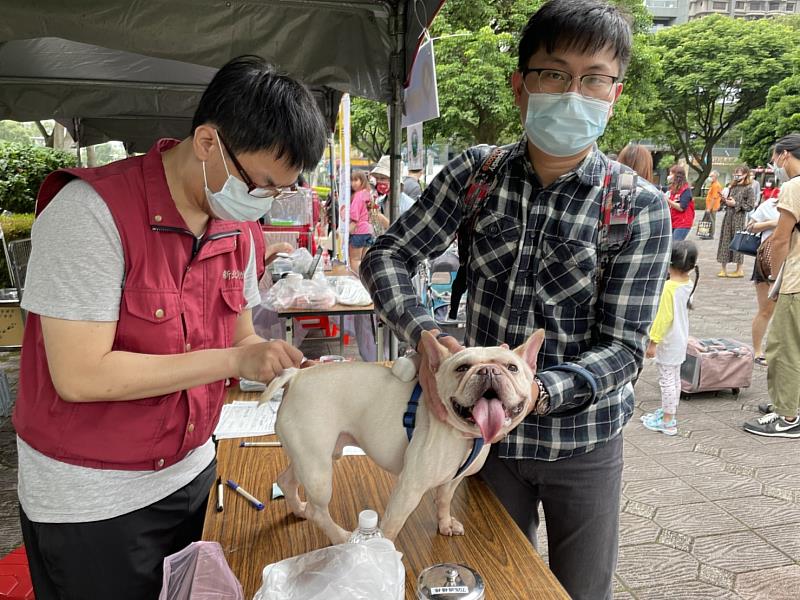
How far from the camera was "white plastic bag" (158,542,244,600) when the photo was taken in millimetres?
1150

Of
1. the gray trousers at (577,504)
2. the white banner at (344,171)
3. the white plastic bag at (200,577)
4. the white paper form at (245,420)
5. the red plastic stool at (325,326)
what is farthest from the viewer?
the white banner at (344,171)

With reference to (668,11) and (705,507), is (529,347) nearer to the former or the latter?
(705,507)

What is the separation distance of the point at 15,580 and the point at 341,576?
5.36ft

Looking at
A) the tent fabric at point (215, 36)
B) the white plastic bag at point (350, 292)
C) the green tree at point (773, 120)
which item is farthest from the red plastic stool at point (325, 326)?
the green tree at point (773, 120)

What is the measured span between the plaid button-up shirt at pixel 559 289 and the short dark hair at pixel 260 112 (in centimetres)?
50

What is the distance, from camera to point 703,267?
42.5 feet

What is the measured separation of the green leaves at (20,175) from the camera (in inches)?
366

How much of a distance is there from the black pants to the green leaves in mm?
9410

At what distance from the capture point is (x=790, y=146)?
15.2ft

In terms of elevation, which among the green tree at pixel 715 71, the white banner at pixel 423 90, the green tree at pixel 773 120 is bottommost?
the white banner at pixel 423 90

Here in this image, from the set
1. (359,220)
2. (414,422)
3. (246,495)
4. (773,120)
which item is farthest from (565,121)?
(773,120)

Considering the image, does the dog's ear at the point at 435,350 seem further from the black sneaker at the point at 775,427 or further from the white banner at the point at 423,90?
the black sneaker at the point at 775,427

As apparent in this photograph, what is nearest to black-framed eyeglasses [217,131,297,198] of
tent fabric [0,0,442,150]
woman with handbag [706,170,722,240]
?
tent fabric [0,0,442,150]

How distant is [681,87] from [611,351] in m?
32.3
